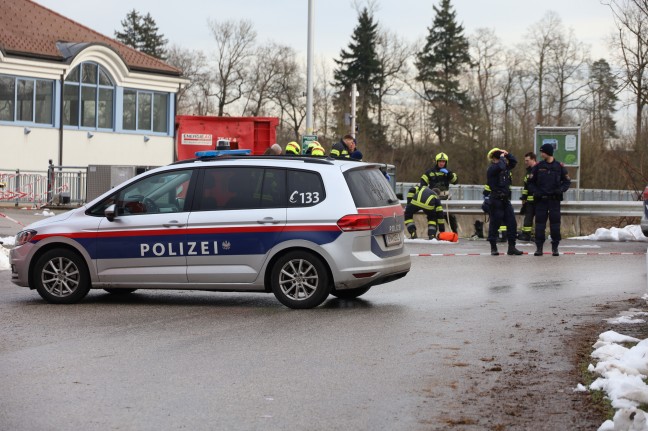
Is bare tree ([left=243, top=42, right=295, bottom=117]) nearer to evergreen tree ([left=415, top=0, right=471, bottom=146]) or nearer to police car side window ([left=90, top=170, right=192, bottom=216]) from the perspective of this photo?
evergreen tree ([left=415, top=0, right=471, bottom=146])

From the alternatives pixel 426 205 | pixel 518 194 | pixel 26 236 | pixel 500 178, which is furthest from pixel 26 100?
pixel 26 236

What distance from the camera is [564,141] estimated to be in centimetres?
2895

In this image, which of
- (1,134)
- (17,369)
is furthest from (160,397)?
(1,134)

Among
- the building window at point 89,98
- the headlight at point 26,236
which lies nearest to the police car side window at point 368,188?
the headlight at point 26,236

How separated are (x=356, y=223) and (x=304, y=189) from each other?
73cm

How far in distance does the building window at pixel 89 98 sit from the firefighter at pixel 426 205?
22.2m

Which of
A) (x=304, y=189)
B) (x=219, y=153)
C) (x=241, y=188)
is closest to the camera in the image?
(x=304, y=189)

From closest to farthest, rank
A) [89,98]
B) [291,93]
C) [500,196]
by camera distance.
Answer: [500,196] < [89,98] < [291,93]

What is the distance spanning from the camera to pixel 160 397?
7.03 metres

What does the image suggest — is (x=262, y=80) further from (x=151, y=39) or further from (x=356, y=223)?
(x=356, y=223)

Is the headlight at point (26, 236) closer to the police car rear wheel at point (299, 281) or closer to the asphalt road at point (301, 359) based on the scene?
the asphalt road at point (301, 359)

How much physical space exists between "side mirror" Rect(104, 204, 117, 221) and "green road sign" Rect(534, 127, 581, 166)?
1868 centimetres

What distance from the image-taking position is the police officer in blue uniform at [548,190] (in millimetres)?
19188

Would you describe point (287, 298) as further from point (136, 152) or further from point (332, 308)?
point (136, 152)
